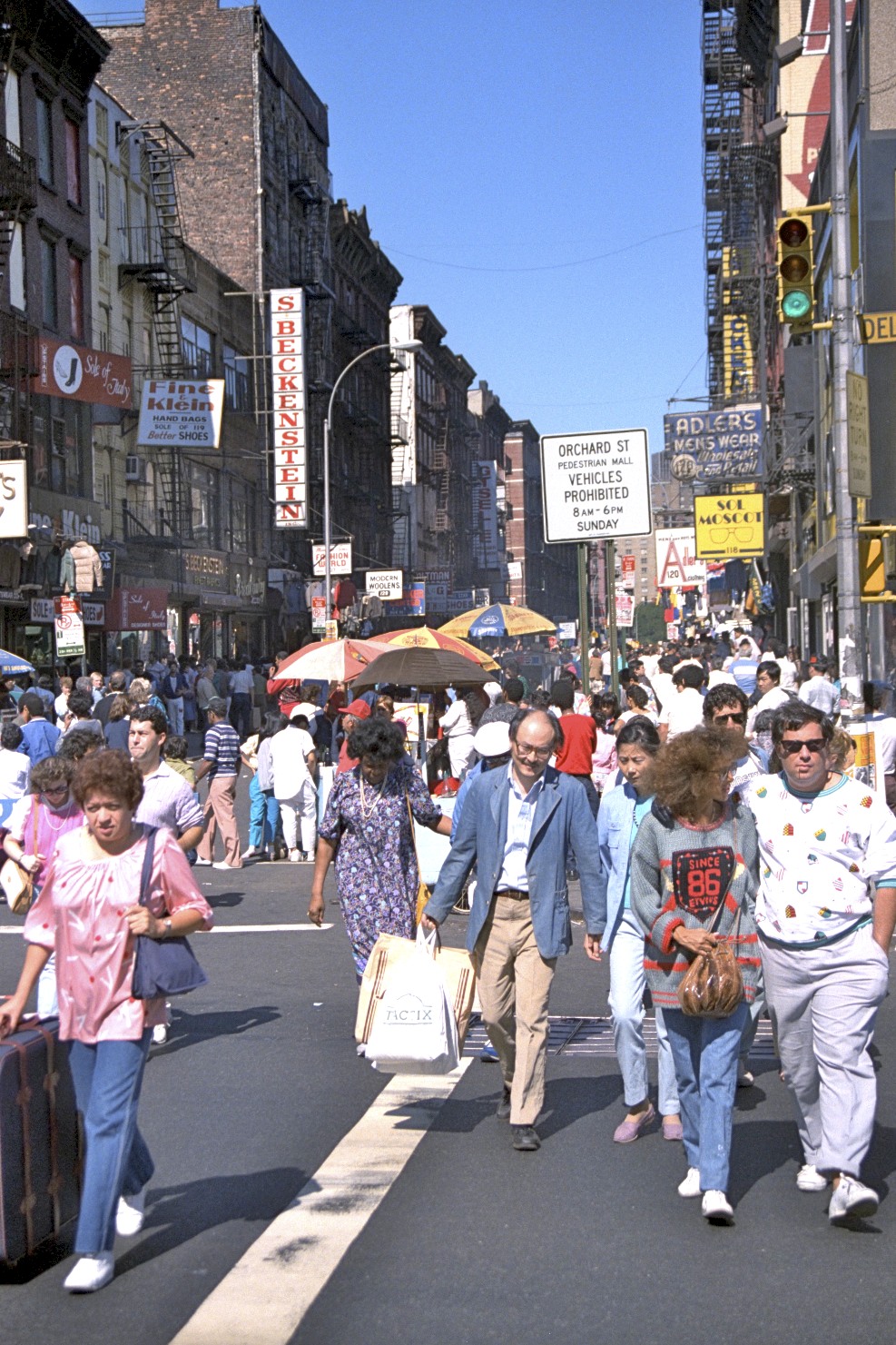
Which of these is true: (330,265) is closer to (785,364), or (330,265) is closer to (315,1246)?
(785,364)

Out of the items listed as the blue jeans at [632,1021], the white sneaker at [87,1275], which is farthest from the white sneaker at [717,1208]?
the white sneaker at [87,1275]

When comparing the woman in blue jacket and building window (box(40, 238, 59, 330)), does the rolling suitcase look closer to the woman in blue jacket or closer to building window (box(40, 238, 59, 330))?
the woman in blue jacket

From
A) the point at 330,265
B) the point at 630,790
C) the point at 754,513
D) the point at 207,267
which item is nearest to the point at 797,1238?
the point at 630,790

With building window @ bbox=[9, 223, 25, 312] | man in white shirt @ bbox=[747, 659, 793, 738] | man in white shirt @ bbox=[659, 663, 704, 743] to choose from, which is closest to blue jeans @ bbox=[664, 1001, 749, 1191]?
man in white shirt @ bbox=[659, 663, 704, 743]

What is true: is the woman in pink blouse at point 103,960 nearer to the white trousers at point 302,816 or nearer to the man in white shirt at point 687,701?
the man in white shirt at point 687,701

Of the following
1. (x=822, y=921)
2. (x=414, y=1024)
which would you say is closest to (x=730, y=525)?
(x=414, y=1024)

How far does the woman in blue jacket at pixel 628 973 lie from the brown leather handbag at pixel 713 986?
1.13m

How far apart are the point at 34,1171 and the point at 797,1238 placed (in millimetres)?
2493

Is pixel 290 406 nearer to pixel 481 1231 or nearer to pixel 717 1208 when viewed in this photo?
pixel 481 1231

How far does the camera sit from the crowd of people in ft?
16.9

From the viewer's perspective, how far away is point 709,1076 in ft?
18.2

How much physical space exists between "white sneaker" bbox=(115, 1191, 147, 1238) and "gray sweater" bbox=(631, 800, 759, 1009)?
1922mm

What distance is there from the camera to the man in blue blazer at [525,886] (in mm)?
6730

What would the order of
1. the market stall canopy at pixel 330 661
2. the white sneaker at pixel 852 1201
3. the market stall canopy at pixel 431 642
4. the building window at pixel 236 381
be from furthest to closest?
1. the building window at pixel 236 381
2. the market stall canopy at pixel 330 661
3. the market stall canopy at pixel 431 642
4. the white sneaker at pixel 852 1201
